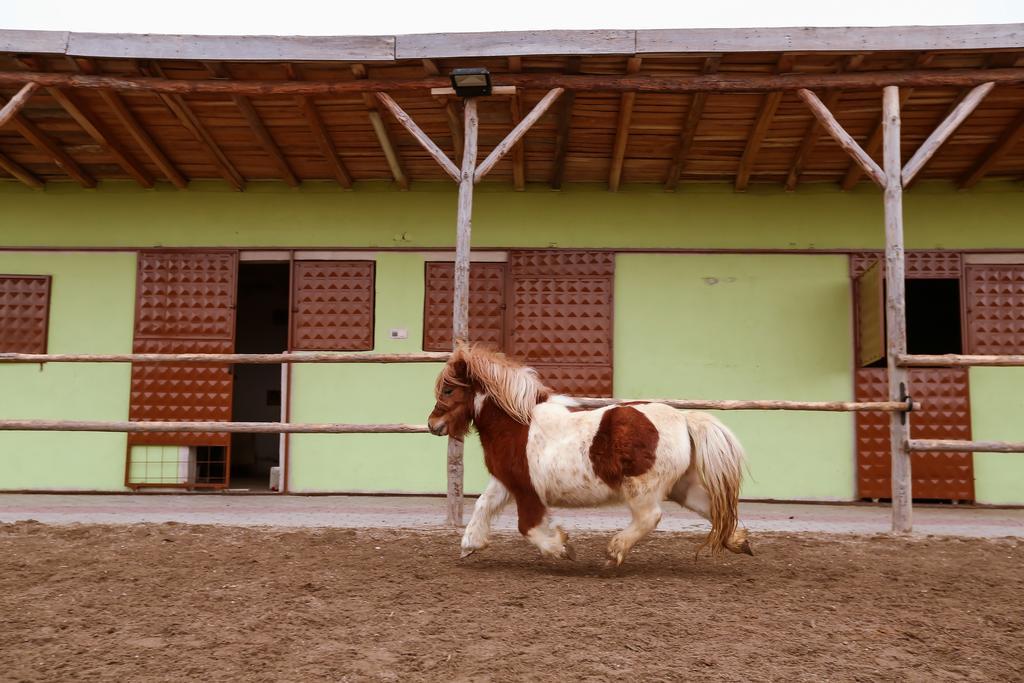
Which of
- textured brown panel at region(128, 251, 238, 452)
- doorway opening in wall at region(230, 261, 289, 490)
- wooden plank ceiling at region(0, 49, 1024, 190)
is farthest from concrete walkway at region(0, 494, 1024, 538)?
→ doorway opening in wall at region(230, 261, 289, 490)

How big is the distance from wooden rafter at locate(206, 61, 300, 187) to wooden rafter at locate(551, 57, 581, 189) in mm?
2706

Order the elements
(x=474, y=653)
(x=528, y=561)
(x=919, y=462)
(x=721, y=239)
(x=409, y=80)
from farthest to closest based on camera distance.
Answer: (x=721, y=239), (x=919, y=462), (x=409, y=80), (x=528, y=561), (x=474, y=653)

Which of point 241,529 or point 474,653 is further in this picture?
point 241,529

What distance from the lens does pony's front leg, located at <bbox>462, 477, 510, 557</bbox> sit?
4.57 m

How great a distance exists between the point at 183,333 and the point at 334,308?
1615 millimetres

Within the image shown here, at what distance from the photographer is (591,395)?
317 inches

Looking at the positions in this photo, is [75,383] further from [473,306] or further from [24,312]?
[473,306]

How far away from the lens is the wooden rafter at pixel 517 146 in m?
6.25

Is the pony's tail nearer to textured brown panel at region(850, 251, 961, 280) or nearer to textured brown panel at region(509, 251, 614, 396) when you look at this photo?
textured brown panel at region(509, 251, 614, 396)

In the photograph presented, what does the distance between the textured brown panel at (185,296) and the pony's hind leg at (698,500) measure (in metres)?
5.53

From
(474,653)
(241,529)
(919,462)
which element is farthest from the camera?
(919,462)

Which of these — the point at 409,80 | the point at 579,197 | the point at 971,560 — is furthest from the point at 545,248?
the point at 971,560

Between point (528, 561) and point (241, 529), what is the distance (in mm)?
2233

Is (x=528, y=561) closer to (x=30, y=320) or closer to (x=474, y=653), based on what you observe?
(x=474, y=653)
